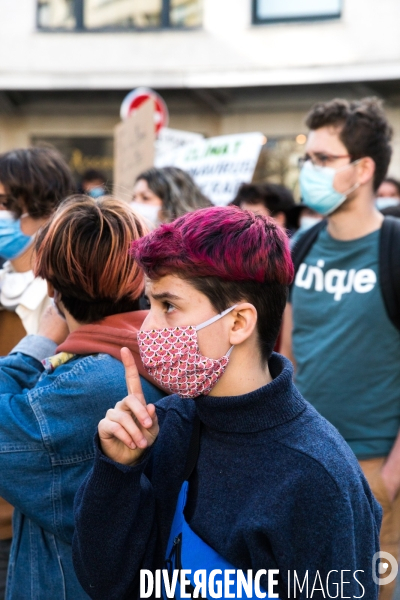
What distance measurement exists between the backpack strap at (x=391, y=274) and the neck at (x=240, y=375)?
133 centimetres

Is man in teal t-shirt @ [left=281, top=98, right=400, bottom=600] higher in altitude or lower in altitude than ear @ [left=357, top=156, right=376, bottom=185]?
lower

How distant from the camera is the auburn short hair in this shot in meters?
2.27

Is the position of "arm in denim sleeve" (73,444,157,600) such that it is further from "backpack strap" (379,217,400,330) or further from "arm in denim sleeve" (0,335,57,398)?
"backpack strap" (379,217,400,330)

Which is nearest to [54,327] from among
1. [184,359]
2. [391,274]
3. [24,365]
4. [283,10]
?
[24,365]

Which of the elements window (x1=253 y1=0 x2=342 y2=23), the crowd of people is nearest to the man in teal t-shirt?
the crowd of people

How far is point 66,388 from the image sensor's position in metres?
2.17

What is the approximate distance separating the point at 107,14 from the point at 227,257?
13.5m

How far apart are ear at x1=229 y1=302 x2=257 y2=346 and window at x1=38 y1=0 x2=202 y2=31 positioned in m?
13.1

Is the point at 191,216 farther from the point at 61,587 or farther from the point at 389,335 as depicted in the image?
the point at 389,335

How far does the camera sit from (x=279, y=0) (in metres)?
13.5

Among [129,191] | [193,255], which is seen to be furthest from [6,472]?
[129,191]

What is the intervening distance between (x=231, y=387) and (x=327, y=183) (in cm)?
190

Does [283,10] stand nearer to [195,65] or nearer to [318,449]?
[195,65]

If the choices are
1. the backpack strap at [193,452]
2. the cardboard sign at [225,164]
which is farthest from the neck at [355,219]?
the cardboard sign at [225,164]
